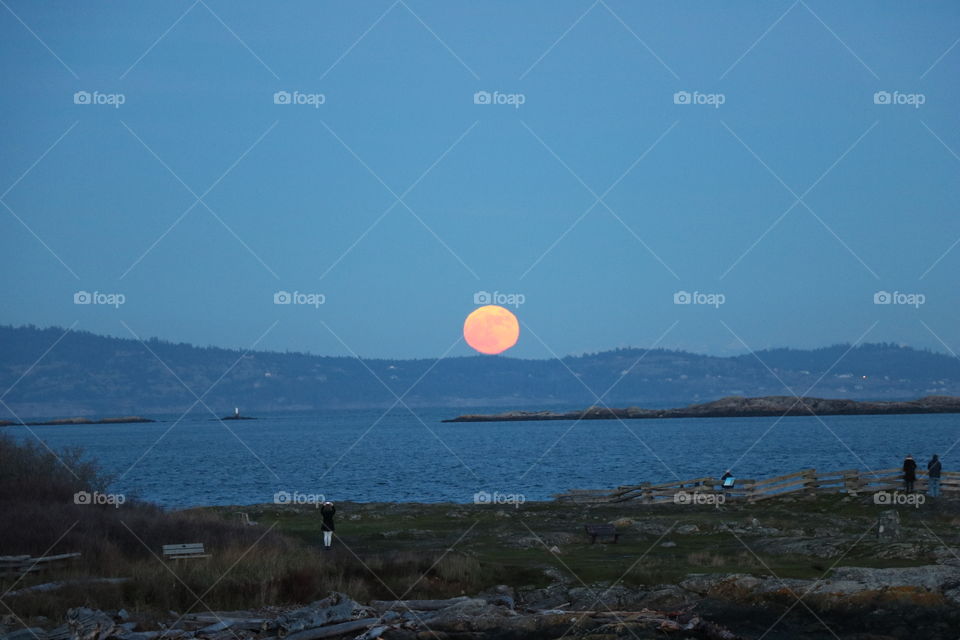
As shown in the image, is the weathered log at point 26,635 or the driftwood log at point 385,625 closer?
the weathered log at point 26,635

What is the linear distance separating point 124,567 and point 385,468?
79743 millimetres

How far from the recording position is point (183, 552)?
25047 millimetres

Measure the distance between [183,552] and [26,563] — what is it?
11.8ft

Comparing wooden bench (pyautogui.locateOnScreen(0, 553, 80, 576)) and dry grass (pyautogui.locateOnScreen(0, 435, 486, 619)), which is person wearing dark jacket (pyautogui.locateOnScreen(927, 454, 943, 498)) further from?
wooden bench (pyautogui.locateOnScreen(0, 553, 80, 576))

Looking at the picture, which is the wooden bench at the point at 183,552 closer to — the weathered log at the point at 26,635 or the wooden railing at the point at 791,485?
the weathered log at the point at 26,635

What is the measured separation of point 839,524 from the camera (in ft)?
113

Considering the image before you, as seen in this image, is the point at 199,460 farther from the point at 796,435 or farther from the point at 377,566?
the point at 377,566

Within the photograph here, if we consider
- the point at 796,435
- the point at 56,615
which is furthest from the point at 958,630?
the point at 796,435

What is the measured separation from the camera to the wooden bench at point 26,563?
22703 mm

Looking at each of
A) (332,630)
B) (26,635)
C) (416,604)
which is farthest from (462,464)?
(26,635)

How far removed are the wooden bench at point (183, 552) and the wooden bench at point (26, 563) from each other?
230cm

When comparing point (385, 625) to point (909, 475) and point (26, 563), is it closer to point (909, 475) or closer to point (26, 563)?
point (26, 563)

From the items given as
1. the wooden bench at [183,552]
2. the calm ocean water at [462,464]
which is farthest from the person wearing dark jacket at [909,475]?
the wooden bench at [183,552]

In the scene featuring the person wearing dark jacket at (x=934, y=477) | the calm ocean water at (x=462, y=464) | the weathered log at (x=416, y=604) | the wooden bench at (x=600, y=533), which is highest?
the calm ocean water at (x=462, y=464)
